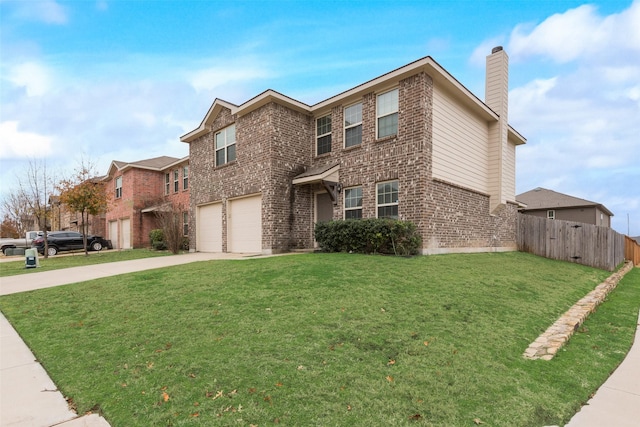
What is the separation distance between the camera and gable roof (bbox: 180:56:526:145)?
10.2 metres

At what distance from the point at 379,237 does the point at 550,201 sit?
24867 millimetres

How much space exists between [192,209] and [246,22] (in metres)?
9.95

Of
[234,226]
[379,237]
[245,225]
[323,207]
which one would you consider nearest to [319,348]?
[379,237]

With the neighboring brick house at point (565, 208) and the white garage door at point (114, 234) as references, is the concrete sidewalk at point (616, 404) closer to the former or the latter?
the neighboring brick house at point (565, 208)

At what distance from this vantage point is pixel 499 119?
44.6 feet

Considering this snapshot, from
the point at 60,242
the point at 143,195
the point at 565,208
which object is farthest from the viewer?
the point at 565,208

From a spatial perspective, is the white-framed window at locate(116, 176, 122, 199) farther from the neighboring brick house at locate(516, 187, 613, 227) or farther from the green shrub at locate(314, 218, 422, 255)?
the neighboring brick house at locate(516, 187, 613, 227)

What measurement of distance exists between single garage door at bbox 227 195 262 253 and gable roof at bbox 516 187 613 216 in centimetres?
2168

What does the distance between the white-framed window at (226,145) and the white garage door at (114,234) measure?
14.9 meters

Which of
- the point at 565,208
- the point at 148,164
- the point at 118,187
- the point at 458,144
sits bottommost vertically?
the point at 565,208

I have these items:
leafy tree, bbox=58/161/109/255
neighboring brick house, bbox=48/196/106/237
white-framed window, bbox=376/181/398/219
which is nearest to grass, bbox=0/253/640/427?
white-framed window, bbox=376/181/398/219

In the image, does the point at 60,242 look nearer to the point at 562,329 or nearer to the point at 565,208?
the point at 562,329

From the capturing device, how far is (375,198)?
11297 millimetres

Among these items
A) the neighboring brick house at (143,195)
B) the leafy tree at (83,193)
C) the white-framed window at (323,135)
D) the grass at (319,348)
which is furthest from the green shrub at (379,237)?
the leafy tree at (83,193)
